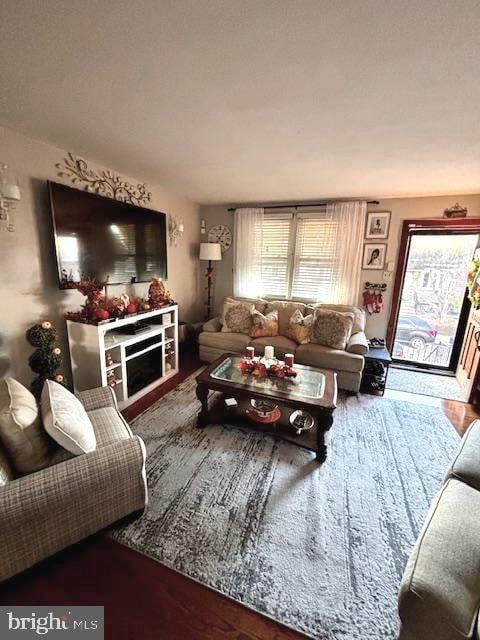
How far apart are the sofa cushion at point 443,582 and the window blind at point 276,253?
346cm

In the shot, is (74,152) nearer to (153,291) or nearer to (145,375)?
(153,291)

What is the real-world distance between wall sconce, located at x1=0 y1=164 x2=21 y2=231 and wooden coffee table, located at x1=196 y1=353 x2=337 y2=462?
1869 mm

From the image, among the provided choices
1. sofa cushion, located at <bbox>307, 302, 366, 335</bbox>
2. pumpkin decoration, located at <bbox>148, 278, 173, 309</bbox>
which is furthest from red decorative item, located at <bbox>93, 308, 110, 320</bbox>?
sofa cushion, located at <bbox>307, 302, 366, 335</bbox>

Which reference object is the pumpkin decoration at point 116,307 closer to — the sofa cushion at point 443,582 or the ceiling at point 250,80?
the ceiling at point 250,80

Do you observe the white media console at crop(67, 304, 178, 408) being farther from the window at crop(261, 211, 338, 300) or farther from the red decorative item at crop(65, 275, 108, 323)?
the window at crop(261, 211, 338, 300)

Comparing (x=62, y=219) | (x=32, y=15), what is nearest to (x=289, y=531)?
(x=32, y=15)

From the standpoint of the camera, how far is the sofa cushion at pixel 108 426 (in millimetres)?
1556

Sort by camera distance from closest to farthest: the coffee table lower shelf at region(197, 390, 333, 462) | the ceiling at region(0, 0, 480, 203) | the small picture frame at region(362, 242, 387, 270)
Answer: the ceiling at region(0, 0, 480, 203) → the coffee table lower shelf at region(197, 390, 333, 462) → the small picture frame at region(362, 242, 387, 270)

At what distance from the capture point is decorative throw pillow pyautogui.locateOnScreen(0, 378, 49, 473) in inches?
48.6

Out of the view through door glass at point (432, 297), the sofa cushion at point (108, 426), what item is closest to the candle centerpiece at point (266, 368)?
the sofa cushion at point (108, 426)

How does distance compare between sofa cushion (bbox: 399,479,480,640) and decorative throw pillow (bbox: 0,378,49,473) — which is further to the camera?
decorative throw pillow (bbox: 0,378,49,473)

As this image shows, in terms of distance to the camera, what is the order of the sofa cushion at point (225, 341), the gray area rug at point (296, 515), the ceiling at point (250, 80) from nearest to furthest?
the ceiling at point (250, 80) → the gray area rug at point (296, 515) → the sofa cushion at point (225, 341)

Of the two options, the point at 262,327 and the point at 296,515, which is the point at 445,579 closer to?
the point at 296,515

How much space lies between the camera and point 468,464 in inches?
52.8
